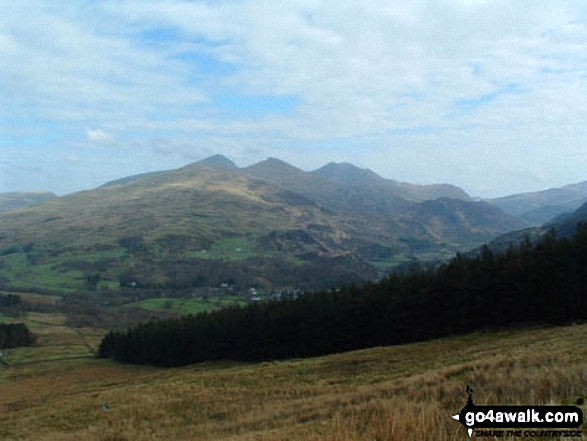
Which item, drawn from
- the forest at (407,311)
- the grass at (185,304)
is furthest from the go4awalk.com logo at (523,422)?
the grass at (185,304)

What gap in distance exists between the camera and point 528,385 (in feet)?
33.9

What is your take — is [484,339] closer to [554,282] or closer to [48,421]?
[554,282]

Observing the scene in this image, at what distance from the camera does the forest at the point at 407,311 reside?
46.6 metres

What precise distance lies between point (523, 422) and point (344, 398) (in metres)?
11.4

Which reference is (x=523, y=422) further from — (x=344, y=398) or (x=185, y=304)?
(x=185, y=304)

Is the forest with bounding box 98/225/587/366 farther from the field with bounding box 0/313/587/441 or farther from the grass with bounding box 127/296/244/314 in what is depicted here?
the grass with bounding box 127/296/244/314

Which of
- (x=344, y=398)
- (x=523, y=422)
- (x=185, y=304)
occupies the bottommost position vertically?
(x=185, y=304)

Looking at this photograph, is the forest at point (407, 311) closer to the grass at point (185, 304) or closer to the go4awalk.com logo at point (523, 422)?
the go4awalk.com logo at point (523, 422)

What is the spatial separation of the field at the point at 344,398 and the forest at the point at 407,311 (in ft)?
23.0

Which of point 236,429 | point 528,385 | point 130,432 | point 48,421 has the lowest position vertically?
point 48,421

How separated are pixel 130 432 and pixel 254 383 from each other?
12.8 metres

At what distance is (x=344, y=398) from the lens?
17.0m

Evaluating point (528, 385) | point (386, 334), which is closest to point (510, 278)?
point (386, 334)

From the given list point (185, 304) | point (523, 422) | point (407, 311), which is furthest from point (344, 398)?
point (185, 304)
